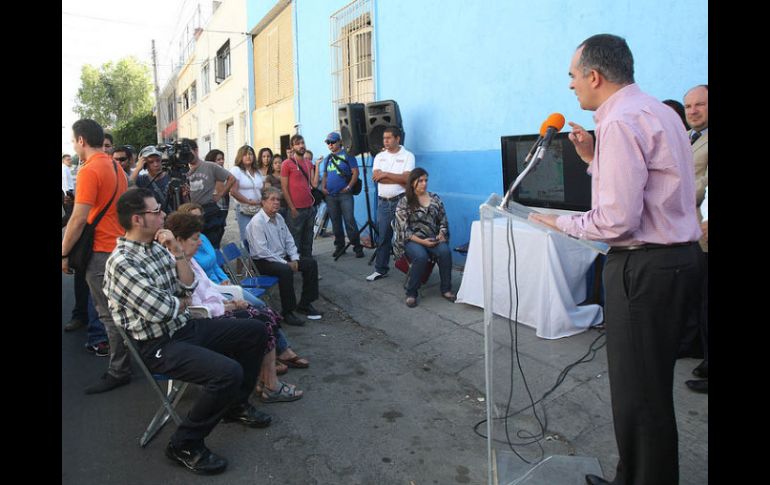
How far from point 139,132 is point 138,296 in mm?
36509

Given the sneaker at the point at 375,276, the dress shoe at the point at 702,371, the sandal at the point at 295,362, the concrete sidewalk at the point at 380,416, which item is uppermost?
the sneaker at the point at 375,276

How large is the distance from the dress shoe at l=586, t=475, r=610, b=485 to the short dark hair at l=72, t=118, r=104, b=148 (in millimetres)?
3664

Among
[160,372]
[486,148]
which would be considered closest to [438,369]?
[160,372]

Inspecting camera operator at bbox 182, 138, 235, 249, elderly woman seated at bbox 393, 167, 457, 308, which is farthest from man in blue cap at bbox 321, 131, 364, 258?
elderly woman seated at bbox 393, 167, 457, 308

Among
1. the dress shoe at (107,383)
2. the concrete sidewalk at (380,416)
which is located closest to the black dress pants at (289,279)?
the concrete sidewalk at (380,416)

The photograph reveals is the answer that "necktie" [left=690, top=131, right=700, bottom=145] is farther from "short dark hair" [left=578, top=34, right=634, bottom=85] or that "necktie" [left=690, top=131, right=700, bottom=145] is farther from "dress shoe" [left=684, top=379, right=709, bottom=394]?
"short dark hair" [left=578, top=34, right=634, bottom=85]

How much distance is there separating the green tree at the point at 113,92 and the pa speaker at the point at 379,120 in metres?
42.3

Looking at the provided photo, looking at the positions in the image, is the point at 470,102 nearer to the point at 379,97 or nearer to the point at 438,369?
the point at 379,97

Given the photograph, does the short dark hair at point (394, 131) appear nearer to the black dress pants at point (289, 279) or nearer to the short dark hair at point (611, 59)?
the black dress pants at point (289, 279)

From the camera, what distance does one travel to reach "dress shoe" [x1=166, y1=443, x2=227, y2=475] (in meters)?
2.68

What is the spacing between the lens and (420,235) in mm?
5418

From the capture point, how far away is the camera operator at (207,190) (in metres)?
5.78

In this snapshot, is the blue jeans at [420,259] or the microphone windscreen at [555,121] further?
the blue jeans at [420,259]

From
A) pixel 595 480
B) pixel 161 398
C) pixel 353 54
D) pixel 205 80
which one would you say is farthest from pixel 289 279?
pixel 205 80
